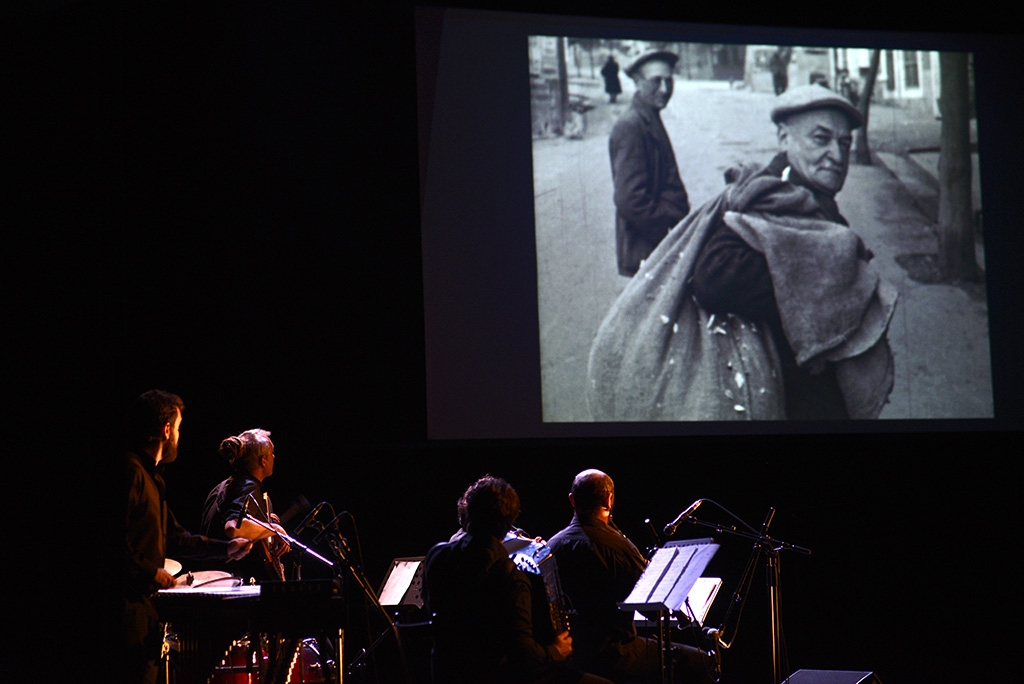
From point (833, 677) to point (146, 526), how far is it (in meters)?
2.75

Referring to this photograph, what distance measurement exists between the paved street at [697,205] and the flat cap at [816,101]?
5.2 inches

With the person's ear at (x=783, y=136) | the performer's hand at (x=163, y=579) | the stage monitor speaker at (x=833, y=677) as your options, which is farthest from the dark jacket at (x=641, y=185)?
the performer's hand at (x=163, y=579)

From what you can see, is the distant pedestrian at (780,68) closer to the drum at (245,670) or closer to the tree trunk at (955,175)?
the tree trunk at (955,175)

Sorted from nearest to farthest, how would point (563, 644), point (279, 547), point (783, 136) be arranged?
point (563, 644), point (279, 547), point (783, 136)

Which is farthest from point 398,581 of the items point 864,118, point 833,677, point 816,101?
point 864,118

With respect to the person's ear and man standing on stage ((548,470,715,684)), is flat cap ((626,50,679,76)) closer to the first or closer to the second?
the person's ear

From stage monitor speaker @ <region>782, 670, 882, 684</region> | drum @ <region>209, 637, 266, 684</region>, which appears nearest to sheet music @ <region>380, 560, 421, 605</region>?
drum @ <region>209, 637, 266, 684</region>

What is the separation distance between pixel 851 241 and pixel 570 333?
1.84 metres

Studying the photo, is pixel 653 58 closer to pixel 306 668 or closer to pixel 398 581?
pixel 398 581

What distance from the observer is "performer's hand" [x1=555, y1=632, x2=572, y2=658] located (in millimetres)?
3434

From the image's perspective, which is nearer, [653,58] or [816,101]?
[653,58]

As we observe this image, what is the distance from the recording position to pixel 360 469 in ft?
20.2

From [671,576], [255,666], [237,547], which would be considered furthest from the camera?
[255,666]

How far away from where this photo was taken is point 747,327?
6297 mm
